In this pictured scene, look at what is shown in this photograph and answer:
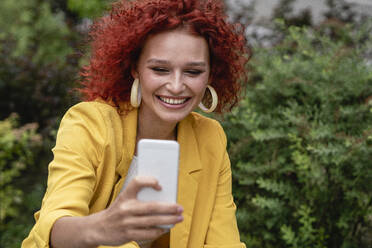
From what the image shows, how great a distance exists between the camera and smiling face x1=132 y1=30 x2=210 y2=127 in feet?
5.52

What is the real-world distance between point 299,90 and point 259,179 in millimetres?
743

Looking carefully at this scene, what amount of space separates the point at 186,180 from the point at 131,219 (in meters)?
0.90

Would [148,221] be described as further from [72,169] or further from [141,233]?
[72,169]

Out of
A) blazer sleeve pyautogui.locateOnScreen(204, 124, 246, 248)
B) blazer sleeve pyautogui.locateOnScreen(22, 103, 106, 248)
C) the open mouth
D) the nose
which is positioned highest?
the nose

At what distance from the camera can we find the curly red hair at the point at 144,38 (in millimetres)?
1723

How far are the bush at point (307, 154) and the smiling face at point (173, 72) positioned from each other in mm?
989

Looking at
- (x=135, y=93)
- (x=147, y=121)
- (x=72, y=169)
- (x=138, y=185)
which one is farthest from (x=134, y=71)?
(x=138, y=185)

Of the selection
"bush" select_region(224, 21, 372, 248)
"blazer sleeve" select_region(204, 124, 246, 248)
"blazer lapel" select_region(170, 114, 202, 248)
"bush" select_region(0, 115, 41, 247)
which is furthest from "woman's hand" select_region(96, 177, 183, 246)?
"bush" select_region(0, 115, 41, 247)

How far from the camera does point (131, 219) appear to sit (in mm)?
1122

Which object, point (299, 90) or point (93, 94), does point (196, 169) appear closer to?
point (93, 94)

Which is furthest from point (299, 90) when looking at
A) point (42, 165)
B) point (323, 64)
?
point (42, 165)

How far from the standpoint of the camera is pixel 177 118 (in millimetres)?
1811

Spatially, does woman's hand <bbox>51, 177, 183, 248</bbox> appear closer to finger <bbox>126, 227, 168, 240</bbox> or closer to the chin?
finger <bbox>126, 227, 168, 240</bbox>

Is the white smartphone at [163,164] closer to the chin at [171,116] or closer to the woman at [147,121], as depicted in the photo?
the woman at [147,121]
